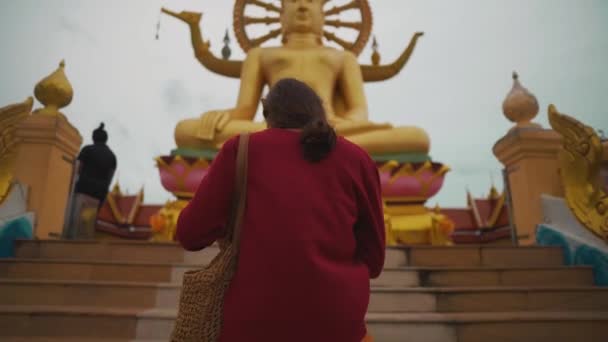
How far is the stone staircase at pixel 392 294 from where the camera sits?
2.26 m

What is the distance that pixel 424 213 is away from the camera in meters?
5.09

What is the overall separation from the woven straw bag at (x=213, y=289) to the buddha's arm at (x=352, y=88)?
4.88 m

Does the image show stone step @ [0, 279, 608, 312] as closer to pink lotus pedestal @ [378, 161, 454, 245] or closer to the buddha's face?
pink lotus pedestal @ [378, 161, 454, 245]

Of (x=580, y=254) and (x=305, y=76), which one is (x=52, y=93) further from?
(x=580, y=254)

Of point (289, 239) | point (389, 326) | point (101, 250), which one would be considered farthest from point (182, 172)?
point (289, 239)

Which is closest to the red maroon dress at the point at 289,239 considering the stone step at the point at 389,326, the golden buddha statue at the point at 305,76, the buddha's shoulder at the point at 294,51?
the stone step at the point at 389,326

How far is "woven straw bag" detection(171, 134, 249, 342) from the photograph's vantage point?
3.26 ft

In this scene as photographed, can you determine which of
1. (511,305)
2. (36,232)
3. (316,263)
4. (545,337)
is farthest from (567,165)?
(36,232)

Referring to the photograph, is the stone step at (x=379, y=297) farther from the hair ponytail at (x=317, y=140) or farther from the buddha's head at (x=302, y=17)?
the buddha's head at (x=302, y=17)

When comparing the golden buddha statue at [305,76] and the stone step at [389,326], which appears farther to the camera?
the golden buddha statue at [305,76]

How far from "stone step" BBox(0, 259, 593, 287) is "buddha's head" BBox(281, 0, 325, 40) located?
4.62 meters

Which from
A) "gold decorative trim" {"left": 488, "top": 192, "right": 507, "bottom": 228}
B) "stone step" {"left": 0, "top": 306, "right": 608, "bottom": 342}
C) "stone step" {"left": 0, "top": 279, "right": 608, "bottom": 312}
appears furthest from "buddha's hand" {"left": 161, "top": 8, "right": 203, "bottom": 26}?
"gold decorative trim" {"left": 488, "top": 192, "right": 507, "bottom": 228}

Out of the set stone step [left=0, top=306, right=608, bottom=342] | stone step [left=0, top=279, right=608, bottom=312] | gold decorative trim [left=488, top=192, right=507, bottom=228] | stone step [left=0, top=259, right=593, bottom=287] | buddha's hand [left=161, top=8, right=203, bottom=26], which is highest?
buddha's hand [left=161, top=8, right=203, bottom=26]

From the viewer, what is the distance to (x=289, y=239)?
0.96 metres
